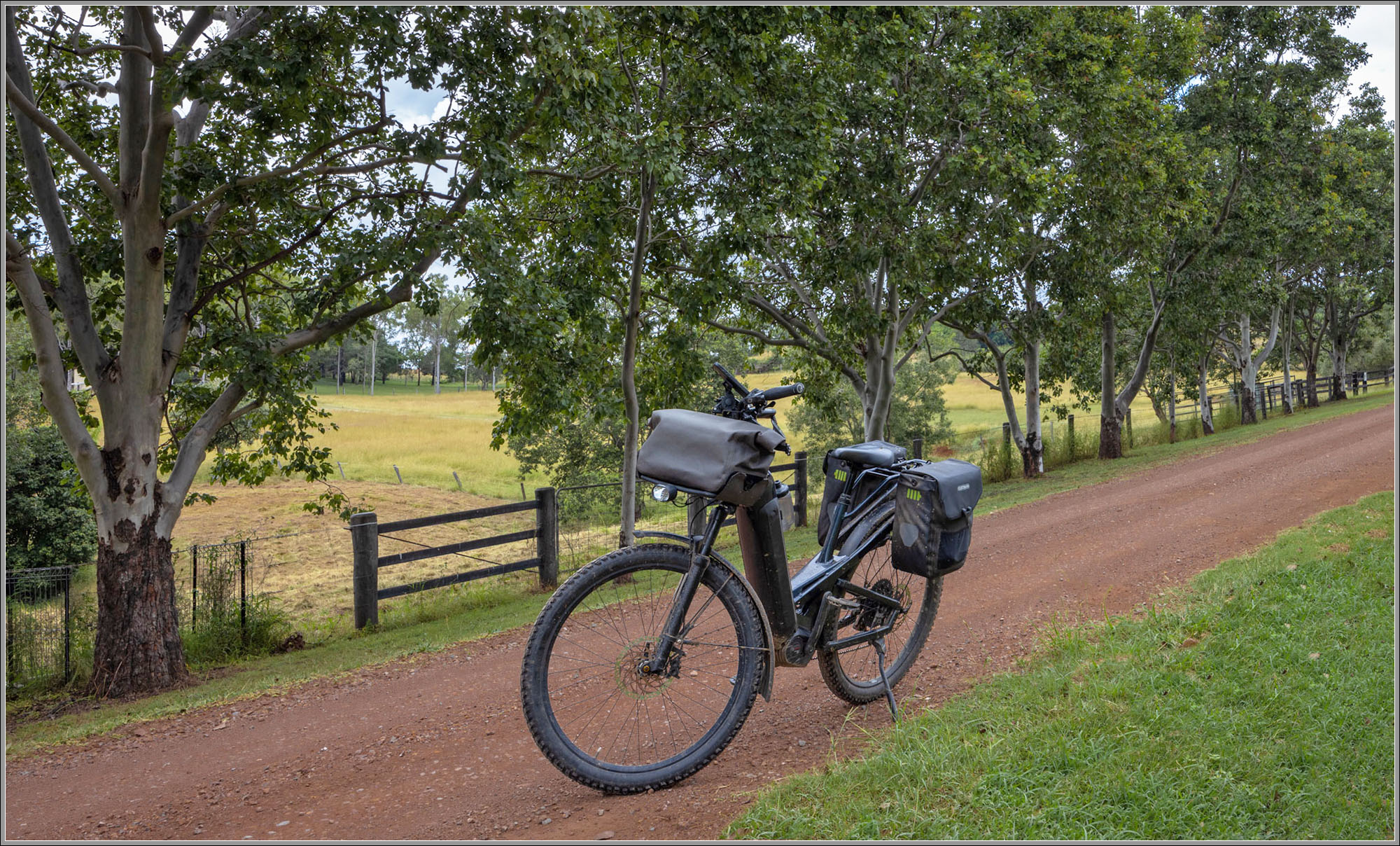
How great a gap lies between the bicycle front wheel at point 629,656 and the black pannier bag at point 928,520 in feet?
3.21

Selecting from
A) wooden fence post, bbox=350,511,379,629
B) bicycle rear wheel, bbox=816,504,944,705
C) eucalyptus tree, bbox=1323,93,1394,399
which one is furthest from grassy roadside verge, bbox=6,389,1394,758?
eucalyptus tree, bbox=1323,93,1394,399

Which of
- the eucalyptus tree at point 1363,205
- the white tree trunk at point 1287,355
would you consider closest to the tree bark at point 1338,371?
the white tree trunk at point 1287,355

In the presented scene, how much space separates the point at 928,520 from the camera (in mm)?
4121

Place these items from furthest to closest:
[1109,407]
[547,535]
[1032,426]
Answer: [1109,407], [1032,426], [547,535]

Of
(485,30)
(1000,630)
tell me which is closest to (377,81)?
(485,30)

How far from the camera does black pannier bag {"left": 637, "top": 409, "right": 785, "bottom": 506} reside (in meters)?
3.44

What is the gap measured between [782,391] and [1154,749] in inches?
82.1

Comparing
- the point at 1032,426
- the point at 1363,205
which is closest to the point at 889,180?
the point at 1032,426

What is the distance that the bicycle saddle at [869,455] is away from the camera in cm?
436

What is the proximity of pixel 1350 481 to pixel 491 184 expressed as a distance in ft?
34.1

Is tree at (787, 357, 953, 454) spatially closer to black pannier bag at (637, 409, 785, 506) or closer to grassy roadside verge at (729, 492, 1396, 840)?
grassy roadside verge at (729, 492, 1396, 840)

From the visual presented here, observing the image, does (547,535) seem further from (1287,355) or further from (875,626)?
(1287,355)

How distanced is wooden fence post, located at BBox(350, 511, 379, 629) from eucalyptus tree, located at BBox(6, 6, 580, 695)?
1681 mm

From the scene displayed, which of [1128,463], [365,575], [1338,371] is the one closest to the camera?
[365,575]
